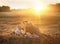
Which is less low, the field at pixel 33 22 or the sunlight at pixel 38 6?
the sunlight at pixel 38 6

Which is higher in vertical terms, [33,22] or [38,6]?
[38,6]

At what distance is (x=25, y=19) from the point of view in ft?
10.5

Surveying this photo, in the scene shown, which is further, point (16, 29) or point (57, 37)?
point (16, 29)

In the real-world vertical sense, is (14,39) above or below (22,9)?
below

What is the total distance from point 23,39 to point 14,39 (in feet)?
0.40

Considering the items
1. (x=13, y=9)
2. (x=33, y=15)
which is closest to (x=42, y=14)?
(x=33, y=15)

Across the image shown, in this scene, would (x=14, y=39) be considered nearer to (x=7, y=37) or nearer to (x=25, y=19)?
(x=7, y=37)

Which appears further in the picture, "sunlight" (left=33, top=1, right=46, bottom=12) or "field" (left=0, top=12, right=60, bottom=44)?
"sunlight" (left=33, top=1, right=46, bottom=12)

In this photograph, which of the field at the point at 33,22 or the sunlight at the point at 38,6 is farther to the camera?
the sunlight at the point at 38,6

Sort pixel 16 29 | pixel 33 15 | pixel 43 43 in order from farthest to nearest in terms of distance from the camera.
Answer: pixel 33 15 < pixel 16 29 < pixel 43 43

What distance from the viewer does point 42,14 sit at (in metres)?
3.31

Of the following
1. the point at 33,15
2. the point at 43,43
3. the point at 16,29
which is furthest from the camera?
the point at 33,15

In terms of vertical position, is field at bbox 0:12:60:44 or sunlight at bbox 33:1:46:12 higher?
sunlight at bbox 33:1:46:12

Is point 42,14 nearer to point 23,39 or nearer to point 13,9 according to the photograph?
point 13,9
